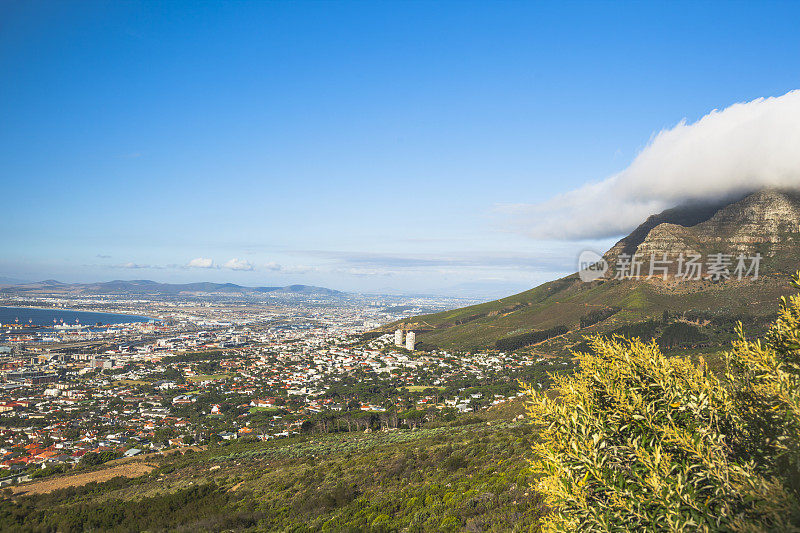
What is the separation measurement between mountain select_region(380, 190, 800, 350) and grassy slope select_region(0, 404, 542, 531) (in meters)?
72.1

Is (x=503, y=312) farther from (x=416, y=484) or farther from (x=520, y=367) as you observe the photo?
(x=416, y=484)

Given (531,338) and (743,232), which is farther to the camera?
(743,232)

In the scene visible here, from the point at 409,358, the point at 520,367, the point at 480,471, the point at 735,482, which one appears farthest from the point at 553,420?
the point at 409,358

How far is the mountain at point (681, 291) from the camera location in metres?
85.3

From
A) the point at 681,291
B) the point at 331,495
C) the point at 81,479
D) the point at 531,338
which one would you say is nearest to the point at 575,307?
the point at 531,338

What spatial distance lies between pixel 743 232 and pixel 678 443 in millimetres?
138167

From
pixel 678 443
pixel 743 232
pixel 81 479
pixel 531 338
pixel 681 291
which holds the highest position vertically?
pixel 743 232

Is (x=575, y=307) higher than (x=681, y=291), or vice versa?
(x=681, y=291)

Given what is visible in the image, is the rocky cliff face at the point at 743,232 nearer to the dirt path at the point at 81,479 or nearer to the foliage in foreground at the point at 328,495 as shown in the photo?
the foliage in foreground at the point at 328,495

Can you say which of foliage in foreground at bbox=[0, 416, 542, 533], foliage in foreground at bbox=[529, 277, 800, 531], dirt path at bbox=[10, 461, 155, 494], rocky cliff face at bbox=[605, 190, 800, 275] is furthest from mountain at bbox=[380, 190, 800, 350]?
foliage in foreground at bbox=[529, 277, 800, 531]

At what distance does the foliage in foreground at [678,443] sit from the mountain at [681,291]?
8281 centimetres

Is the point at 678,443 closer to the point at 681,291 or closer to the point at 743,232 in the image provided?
the point at 681,291

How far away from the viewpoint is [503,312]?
145 meters

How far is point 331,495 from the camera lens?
16.8 m
